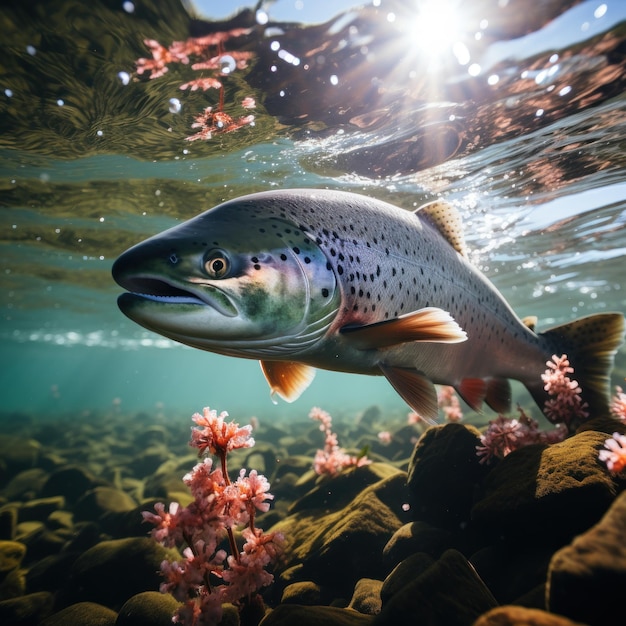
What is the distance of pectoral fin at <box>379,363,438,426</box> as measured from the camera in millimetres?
3170

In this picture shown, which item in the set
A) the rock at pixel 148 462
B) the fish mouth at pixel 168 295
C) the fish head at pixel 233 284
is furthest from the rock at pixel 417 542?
the rock at pixel 148 462

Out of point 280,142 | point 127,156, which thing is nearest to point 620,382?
point 280,142

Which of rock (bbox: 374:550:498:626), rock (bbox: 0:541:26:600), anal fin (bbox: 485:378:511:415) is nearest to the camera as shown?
rock (bbox: 374:550:498:626)

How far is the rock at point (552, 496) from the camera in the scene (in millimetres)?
2952

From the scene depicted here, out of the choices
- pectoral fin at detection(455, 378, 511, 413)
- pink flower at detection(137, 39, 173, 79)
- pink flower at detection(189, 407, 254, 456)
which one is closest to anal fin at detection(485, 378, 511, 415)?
pectoral fin at detection(455, 378, 511, 413)

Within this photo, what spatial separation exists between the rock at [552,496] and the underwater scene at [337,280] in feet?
0.07

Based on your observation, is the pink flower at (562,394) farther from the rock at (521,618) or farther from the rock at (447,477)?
the rock at (521,618)

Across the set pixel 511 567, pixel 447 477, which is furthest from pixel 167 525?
pixel 447 477

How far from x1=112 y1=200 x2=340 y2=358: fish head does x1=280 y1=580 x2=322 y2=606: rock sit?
2758 mm

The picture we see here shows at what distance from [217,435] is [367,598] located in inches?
84.4

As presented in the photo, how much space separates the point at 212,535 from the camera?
2936mm

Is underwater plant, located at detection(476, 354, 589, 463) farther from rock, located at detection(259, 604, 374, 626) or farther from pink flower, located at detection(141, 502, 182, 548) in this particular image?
pink flower, located at detection(141, 502, 182, 548)

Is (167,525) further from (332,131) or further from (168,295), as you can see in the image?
(332,131)

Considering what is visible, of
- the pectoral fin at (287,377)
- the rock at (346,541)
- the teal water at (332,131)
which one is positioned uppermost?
the teal water at (332,131)
